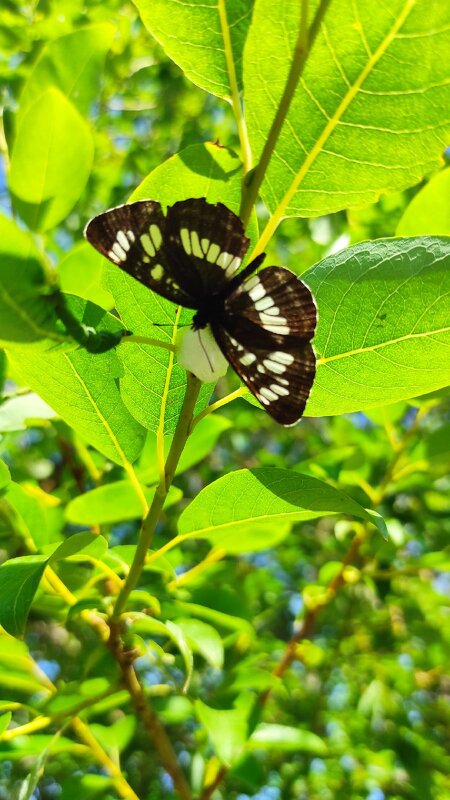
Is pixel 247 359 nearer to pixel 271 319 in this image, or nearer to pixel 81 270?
pixel 271 319

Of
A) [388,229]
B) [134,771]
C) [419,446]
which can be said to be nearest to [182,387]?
[419,446]

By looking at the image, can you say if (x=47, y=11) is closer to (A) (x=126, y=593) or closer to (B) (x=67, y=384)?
(B) (x=67, y=384)

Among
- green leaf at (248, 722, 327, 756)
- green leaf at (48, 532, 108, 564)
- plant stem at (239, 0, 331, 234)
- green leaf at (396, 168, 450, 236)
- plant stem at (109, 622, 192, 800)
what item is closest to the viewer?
plant stem at (239, 0, 331, 234)

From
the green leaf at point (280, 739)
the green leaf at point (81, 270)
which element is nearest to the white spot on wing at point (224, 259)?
the green leaf at point (81, 270)

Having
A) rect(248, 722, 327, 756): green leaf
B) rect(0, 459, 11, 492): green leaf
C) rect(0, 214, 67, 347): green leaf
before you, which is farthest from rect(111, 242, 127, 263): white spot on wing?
rect(248, 722, 327, 756): green leaf

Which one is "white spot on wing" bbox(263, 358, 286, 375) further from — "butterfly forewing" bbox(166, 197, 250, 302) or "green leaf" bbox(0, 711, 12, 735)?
"green leaf" bbox(0, 711, 12, 735)

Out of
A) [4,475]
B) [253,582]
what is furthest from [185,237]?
[253,582]

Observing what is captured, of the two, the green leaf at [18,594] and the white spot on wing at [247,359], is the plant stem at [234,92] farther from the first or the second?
the green leaf at [18,594]
